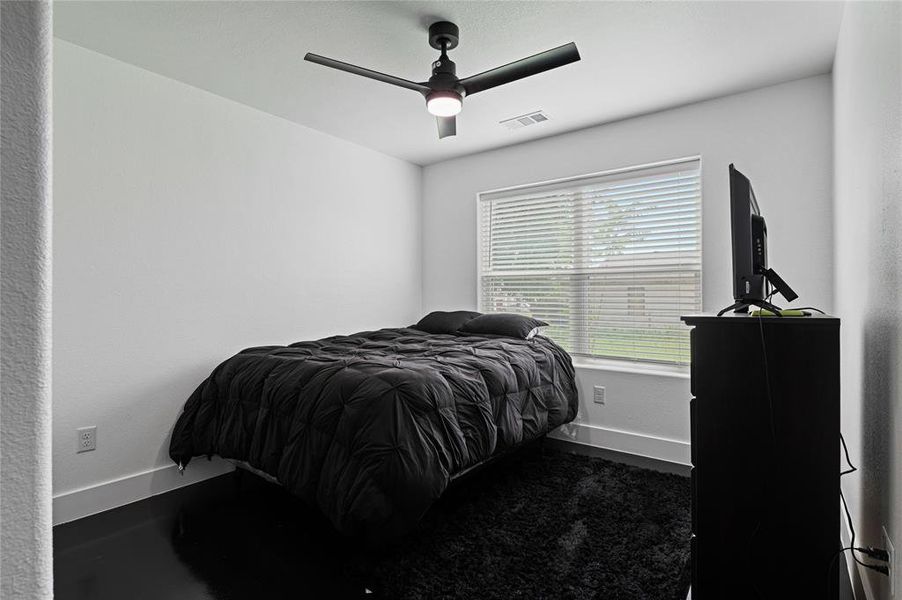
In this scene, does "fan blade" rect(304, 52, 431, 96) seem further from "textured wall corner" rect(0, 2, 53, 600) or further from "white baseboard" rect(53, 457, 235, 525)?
"white baseboard" rect(53, 457, 235, 525)

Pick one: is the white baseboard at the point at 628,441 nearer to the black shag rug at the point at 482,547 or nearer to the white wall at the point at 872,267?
the black shag rug at the point at 482,547

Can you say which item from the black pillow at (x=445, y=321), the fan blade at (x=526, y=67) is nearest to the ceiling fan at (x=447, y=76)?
the fan blade at (x=526, y=67)

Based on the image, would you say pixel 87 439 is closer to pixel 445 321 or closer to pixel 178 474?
pixel 178 474

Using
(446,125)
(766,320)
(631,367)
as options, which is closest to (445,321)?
(631,367)

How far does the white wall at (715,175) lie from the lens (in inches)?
116

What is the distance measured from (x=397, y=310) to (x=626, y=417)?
2159 mm

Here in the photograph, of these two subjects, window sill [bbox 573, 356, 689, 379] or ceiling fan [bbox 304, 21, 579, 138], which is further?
window sill [bbox 573, 356, 689, 379]

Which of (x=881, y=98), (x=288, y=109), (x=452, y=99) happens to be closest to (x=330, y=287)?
(x=288, y=109)

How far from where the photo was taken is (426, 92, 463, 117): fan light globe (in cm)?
239

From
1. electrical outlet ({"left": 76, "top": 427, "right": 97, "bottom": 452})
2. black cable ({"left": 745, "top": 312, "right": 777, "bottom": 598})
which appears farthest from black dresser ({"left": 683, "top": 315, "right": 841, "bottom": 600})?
electrical outlet ({"left": 76, "top": 427, "right": 97, "bottom": 452})

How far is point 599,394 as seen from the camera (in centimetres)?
371

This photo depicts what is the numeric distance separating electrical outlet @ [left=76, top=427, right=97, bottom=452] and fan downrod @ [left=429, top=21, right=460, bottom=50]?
2649 mm

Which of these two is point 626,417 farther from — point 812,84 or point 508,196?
point 812,84

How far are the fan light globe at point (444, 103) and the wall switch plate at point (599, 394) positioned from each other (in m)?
2.28
